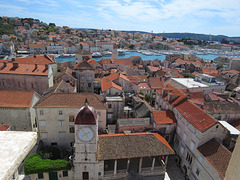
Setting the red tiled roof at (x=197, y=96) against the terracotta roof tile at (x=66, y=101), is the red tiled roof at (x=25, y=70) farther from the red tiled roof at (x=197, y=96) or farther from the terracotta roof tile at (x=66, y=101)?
the red tiled roof at (x=197, y=96)

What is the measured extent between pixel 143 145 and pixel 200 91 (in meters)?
25.0

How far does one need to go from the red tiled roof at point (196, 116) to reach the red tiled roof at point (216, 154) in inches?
92.1

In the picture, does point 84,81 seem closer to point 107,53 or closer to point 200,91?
point 200,91

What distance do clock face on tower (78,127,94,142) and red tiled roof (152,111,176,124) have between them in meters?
12.7

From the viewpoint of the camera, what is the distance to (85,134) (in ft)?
71.4

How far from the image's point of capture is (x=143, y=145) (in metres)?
25.2

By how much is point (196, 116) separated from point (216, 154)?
6.19 m

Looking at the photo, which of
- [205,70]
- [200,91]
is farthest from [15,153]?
[205,70]

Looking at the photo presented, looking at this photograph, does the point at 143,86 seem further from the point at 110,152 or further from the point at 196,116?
the point at 110,152

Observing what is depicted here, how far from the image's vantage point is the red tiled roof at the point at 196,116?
79.3 ft

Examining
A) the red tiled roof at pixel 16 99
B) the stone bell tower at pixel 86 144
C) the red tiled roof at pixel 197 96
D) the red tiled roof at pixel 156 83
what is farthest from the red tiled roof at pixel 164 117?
the red tiled roof at pixel 16 99

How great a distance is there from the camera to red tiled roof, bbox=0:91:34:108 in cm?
3009

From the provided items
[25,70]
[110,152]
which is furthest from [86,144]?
[25,70]

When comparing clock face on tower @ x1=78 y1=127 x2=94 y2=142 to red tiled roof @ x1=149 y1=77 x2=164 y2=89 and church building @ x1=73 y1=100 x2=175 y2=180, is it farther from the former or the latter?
red tiled roof @ x1=149 y1=77 x2=164 y2=89
